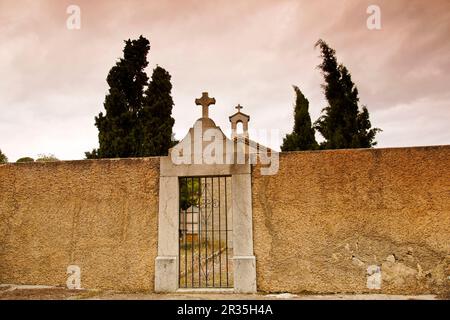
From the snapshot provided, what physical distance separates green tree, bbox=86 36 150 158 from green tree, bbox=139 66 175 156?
37 cm

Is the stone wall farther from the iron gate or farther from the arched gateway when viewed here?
the iron gate

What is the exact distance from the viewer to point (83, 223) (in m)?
5.71

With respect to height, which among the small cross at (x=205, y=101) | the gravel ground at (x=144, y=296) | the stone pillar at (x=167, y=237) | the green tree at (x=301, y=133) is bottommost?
the gravel ground at (x=144, y=296)

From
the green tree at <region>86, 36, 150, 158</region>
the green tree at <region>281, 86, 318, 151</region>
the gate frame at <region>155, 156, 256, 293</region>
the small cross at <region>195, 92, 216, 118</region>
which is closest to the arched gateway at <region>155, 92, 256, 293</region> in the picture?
the gate frame at <region>155, 156, 256, 293</region>

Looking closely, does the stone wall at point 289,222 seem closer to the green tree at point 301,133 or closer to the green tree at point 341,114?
the green tree at point 341,114

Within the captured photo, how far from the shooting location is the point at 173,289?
5.27 meters

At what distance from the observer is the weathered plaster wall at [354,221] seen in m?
4.95

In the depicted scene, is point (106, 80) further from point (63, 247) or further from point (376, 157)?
point (376, 157)

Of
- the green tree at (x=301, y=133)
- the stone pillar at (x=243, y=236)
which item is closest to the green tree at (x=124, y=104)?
the green tree at (x=301, y=133)

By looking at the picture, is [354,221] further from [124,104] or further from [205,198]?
[124,104]

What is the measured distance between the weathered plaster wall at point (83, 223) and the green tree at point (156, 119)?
9.64 meters

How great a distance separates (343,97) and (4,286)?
1488 centimetres

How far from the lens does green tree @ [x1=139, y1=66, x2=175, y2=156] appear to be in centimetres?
1582

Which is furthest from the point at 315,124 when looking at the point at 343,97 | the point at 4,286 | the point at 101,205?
the point at 4,286
